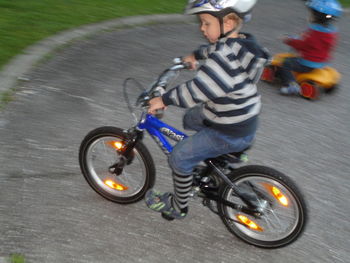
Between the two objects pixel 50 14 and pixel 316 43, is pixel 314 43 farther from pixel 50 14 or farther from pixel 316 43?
pixel 50 14

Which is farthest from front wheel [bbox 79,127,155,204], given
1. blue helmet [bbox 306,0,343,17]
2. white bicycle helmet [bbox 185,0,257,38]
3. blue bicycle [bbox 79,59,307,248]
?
blue helmet [bbox 306,0,343,17]

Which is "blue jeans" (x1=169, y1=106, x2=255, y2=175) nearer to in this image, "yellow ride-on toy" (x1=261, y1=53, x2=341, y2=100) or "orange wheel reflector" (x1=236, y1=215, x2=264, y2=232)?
"orange wheel reflector" (x1=236, y1=215, x2=264, y2=232)

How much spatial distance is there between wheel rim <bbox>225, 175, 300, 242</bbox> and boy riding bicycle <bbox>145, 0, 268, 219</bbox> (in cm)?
31

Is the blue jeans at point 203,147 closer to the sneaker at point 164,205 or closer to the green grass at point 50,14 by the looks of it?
the sneaker at point 164,205

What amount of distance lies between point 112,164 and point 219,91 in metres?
1.29

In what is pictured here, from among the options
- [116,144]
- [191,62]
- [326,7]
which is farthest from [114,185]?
[326,7]

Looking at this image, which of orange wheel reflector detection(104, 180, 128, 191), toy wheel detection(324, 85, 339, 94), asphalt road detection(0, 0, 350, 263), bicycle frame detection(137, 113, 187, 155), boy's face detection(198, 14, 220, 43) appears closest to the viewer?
boy's face detection(198, 14, 220, 43)

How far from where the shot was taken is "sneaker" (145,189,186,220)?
3318 millimetres

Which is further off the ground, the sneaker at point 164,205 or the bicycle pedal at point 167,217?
the sneaker at point 164,205

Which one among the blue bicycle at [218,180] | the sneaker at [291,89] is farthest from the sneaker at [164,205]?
the sneaker at [291,89]

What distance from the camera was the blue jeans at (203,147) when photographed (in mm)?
2914

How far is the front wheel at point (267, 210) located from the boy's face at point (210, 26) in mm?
931

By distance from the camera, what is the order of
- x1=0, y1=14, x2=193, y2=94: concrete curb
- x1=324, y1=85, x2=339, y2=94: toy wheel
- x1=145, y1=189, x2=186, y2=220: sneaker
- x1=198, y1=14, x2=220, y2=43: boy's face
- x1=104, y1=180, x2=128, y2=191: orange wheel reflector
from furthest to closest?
x1=324, y1=85, x2=339, y2=94: toy wheel
x1=0, y1=14, x2=193, y2=94: concrete curb
x1=104, y1=180, x2=128, y2=191: orange wheel reflector
x1=145, y1=189, x2=186, y2=220: sneaker
x1=198, y1=14, x2=220, y2=43: boy's face

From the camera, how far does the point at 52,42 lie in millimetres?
6234
